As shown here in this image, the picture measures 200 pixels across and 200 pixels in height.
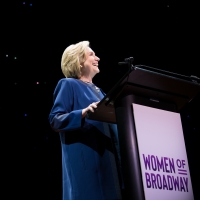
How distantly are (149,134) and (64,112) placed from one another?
1.50ft

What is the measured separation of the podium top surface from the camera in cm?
134

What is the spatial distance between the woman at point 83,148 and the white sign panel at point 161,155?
8.4 inches

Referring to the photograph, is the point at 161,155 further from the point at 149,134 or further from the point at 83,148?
the point at 83,148

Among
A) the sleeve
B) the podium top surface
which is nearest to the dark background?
the sleeve

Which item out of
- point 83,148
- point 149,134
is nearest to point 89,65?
point 83,148

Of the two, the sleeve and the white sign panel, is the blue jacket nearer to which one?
the sleeve

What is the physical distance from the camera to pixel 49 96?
325 cm

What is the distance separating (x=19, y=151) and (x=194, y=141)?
4.51 feet

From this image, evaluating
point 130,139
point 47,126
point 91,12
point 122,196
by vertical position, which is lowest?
point 122,196

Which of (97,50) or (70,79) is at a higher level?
(97,50)

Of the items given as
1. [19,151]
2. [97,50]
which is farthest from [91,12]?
[19,151]

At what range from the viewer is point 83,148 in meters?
1.62

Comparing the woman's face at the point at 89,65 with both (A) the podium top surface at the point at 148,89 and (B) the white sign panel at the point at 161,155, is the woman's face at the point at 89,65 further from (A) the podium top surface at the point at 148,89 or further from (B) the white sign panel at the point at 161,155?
(B) the white sign panel at the point at 161,155

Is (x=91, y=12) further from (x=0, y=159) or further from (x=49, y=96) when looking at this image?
(x=0, y=159)
